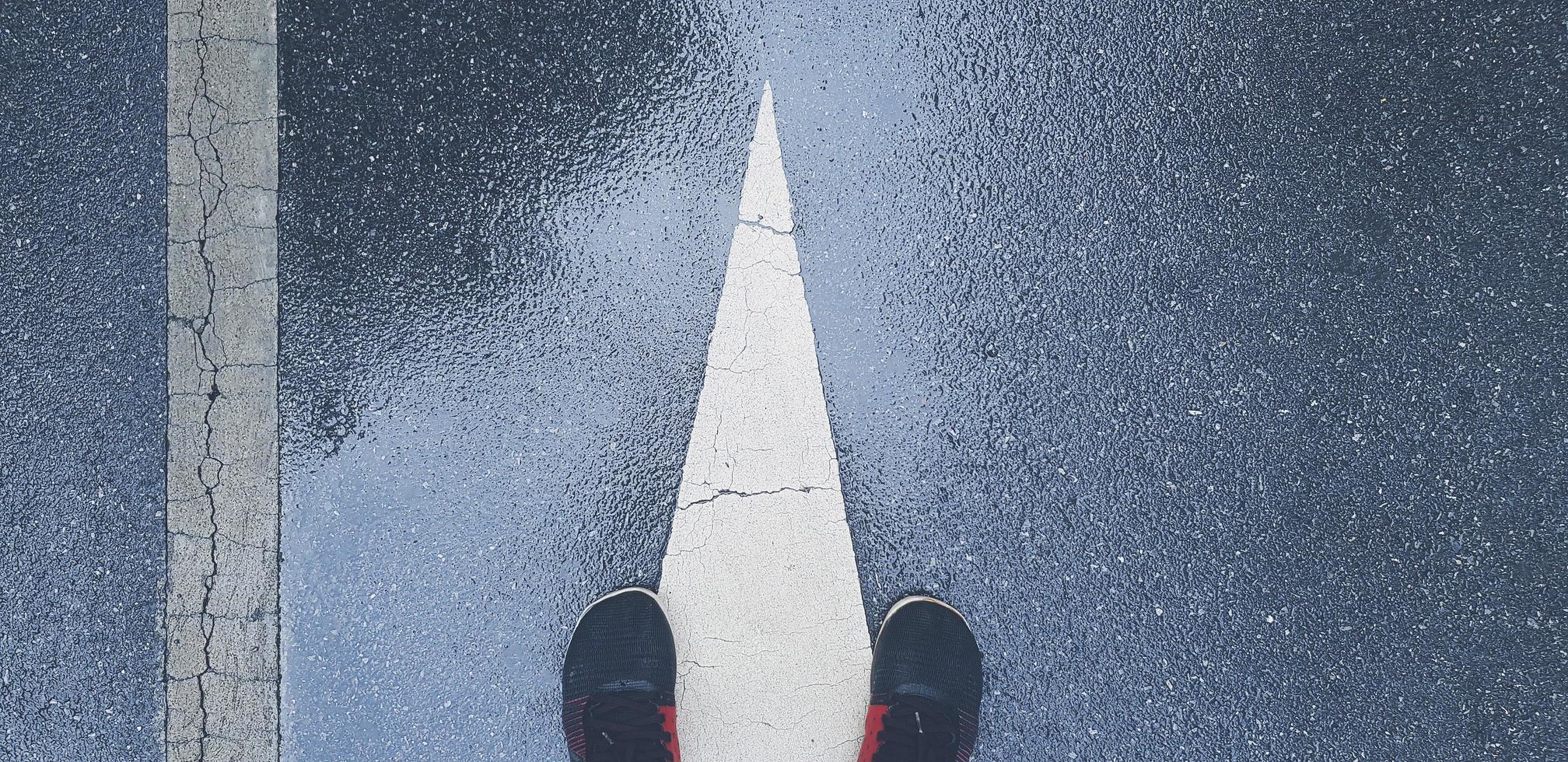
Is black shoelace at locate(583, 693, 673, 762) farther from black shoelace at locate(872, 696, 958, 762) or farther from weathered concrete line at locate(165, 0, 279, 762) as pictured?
weathered concrete line at locate(165, 0, 279, 762)

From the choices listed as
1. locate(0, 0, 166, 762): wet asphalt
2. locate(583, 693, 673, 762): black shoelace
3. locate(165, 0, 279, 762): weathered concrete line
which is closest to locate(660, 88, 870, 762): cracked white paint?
locate(583, 693, 673, 762): black shoelace

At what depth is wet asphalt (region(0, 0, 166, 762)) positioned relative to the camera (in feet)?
6.50

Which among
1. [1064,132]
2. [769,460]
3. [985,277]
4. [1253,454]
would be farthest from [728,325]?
[1253,454]

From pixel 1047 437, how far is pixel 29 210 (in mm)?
3057

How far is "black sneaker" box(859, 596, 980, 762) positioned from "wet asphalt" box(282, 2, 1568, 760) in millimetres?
67

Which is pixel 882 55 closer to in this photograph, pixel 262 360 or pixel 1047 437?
pixel 1047 437

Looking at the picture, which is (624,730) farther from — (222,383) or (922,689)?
(222,383)

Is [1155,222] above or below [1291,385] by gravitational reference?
above

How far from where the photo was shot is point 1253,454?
6.31 ft

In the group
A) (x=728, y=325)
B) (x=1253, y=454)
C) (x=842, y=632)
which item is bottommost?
(x=842, y=632)

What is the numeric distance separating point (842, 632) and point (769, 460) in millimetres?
550

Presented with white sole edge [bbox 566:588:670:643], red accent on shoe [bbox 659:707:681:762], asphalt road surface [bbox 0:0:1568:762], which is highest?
asphalt road surface [bbox 0:0:1568:762]

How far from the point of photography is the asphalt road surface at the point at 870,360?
6.28 ft

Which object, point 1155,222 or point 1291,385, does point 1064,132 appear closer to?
point 1155,222
